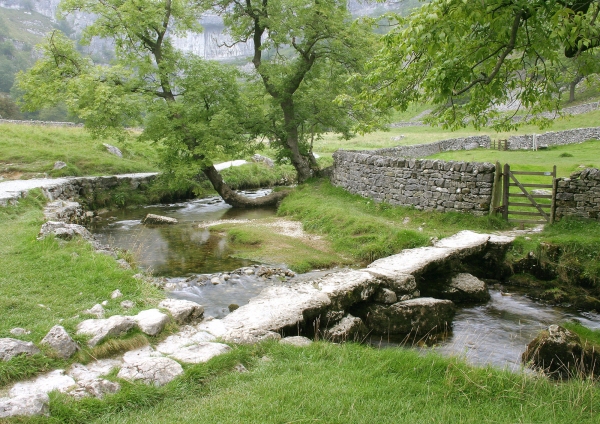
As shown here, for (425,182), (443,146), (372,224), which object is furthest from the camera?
(443,146)

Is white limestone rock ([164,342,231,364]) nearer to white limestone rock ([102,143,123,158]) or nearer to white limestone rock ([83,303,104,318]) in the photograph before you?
white limestone rock ([83,303,104,318])

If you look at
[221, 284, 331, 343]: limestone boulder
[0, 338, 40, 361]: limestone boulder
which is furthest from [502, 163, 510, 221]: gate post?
[0, 338, 40, 361]: limestone boulder

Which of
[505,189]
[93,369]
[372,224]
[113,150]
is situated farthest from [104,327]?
[113,150]

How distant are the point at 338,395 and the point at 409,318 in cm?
372

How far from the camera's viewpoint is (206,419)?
4.19m

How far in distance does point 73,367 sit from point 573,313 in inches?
359

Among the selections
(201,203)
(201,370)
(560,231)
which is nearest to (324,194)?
(201,203)

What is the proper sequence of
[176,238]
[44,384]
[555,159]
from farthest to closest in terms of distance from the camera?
[555,159] → [176,238] → [44,384]

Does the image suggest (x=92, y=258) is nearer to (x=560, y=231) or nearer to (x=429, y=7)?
(x=429, y=7)

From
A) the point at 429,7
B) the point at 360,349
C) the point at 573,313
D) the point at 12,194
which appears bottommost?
the point at 573,313

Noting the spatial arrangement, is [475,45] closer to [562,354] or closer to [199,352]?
[562,354]

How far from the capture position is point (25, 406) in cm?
411

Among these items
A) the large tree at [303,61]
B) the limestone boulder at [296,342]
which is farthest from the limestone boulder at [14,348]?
the large tree at [303,61]

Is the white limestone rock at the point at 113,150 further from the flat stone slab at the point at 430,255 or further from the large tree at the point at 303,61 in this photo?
the flat stone slab at the point at 430,255
